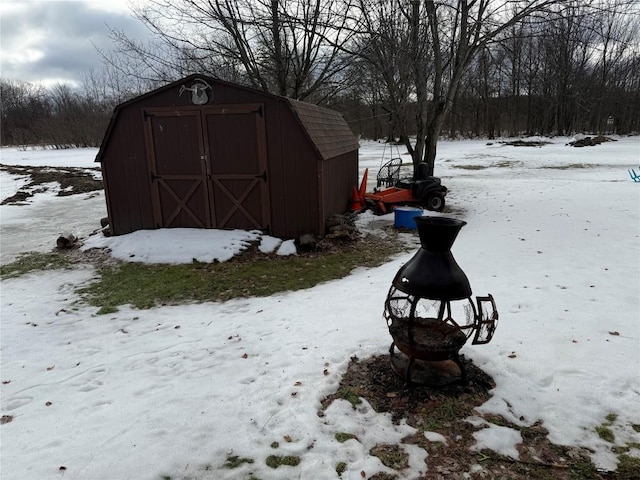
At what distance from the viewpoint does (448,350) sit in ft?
10.1

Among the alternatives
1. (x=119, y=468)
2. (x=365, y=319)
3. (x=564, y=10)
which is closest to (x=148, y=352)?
(x=119, y=468)

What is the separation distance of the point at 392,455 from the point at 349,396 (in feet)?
2.13

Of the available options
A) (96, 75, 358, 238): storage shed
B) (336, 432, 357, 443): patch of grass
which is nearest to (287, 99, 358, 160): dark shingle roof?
(96, 75, 358, 238): storage shed

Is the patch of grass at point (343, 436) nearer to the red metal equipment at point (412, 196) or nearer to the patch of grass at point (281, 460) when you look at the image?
the patch of grass at point (281, 460)

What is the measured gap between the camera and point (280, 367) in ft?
12.1

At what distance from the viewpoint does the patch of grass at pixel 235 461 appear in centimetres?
257

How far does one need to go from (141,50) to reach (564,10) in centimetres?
1209

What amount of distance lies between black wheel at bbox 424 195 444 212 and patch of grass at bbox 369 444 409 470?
26.8 ft

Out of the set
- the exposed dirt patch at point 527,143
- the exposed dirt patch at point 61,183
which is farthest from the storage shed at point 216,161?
the exposed dirt patch at point 527,143

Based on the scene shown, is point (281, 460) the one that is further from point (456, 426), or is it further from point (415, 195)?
point (415, 195)

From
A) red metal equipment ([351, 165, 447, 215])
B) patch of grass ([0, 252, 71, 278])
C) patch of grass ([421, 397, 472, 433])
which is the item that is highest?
red metal equipment ([351, 165, 447, 215])

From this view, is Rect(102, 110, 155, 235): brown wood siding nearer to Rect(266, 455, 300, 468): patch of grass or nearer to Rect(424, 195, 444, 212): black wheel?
Rect(424, 195, 444, 212): black wheel

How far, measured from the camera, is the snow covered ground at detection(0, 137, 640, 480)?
8.79 ft

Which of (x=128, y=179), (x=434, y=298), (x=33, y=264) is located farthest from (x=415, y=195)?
(x=33, y=264)
